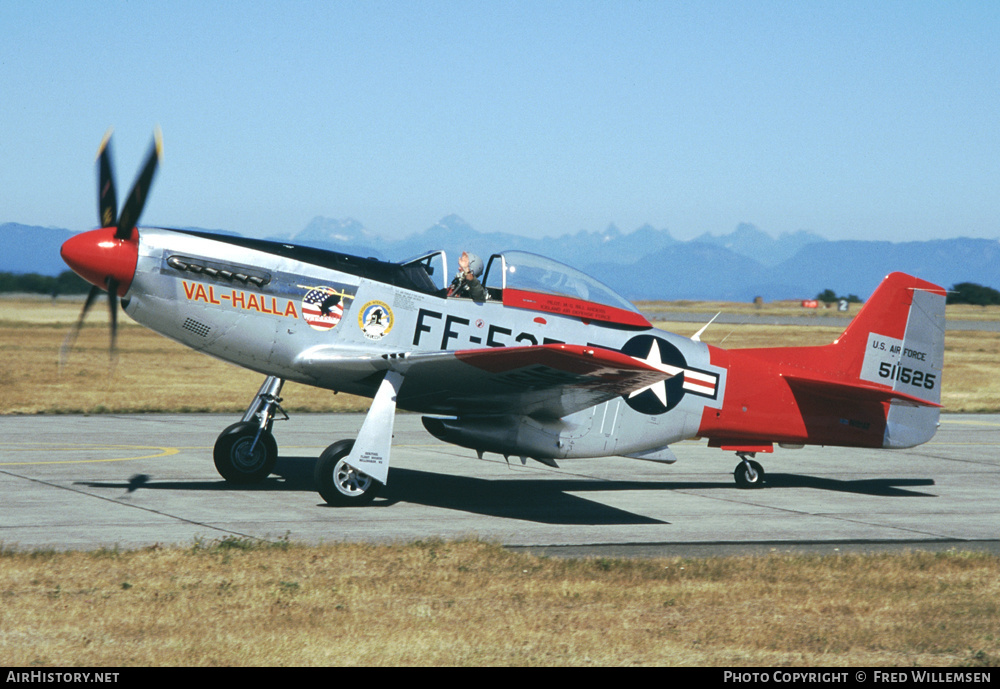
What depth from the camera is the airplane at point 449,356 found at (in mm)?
10570

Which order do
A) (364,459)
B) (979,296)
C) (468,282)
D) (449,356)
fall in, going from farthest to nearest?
(979,296)
(468,282)
(364,459)
(449,356)

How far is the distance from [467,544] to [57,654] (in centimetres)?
393

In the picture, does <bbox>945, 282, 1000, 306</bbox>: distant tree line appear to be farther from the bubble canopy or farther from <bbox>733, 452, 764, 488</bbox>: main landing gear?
the bubble canopy

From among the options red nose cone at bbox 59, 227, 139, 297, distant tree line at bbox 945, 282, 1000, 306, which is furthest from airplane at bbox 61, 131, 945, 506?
distant tree line at bbox 945, 282, 1000, 306

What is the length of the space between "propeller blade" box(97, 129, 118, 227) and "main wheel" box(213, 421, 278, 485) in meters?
2.85

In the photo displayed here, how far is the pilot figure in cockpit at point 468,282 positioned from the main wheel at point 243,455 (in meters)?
2.97

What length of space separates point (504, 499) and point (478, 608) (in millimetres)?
5028

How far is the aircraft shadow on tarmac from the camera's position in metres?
11.2

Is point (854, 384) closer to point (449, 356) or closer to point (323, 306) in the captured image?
point (449, 356)

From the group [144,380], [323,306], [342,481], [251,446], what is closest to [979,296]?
[144,380]

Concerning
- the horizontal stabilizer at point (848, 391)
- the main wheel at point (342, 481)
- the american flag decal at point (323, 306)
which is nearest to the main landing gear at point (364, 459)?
the main wheel at point (342, 481)

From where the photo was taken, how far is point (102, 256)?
10.5m

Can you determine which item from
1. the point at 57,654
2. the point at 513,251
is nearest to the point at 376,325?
the point at 513,251

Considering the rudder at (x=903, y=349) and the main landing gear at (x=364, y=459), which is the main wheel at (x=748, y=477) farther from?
the main landing gear at (x=364, y=459)
